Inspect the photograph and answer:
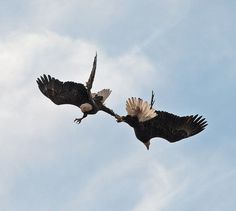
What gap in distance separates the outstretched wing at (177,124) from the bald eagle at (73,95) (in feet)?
5.46

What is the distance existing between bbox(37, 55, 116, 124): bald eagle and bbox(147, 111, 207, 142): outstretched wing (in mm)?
1666

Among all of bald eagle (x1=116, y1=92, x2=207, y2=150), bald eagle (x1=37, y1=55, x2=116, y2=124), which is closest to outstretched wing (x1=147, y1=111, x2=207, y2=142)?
bald eagle (x1=116, y1=92, x2=207, y2=150)

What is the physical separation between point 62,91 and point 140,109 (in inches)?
107

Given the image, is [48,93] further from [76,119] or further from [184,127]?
[184,127]

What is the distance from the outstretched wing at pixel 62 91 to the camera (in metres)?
28.5

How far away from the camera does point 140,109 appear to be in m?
26.9

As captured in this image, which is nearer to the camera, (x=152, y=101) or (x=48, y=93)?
(x=152, y=101)

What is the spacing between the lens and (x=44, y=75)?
28.7 meters

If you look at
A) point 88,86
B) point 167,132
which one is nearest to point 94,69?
point 88,86

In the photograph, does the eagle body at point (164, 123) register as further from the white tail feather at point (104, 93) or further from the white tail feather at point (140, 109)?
the white tail feather at point (104, 93)

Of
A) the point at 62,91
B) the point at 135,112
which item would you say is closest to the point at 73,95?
the point at 62,91

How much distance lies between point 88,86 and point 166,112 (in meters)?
2.23

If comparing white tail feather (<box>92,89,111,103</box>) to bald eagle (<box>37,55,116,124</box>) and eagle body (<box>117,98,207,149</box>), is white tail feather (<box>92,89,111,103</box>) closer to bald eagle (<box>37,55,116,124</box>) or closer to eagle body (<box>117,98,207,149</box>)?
bald eagle (<box>37,55,116,124</box>)

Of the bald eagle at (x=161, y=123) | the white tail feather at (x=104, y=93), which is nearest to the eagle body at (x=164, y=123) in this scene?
the bald eagle at (x=161, y=123)
